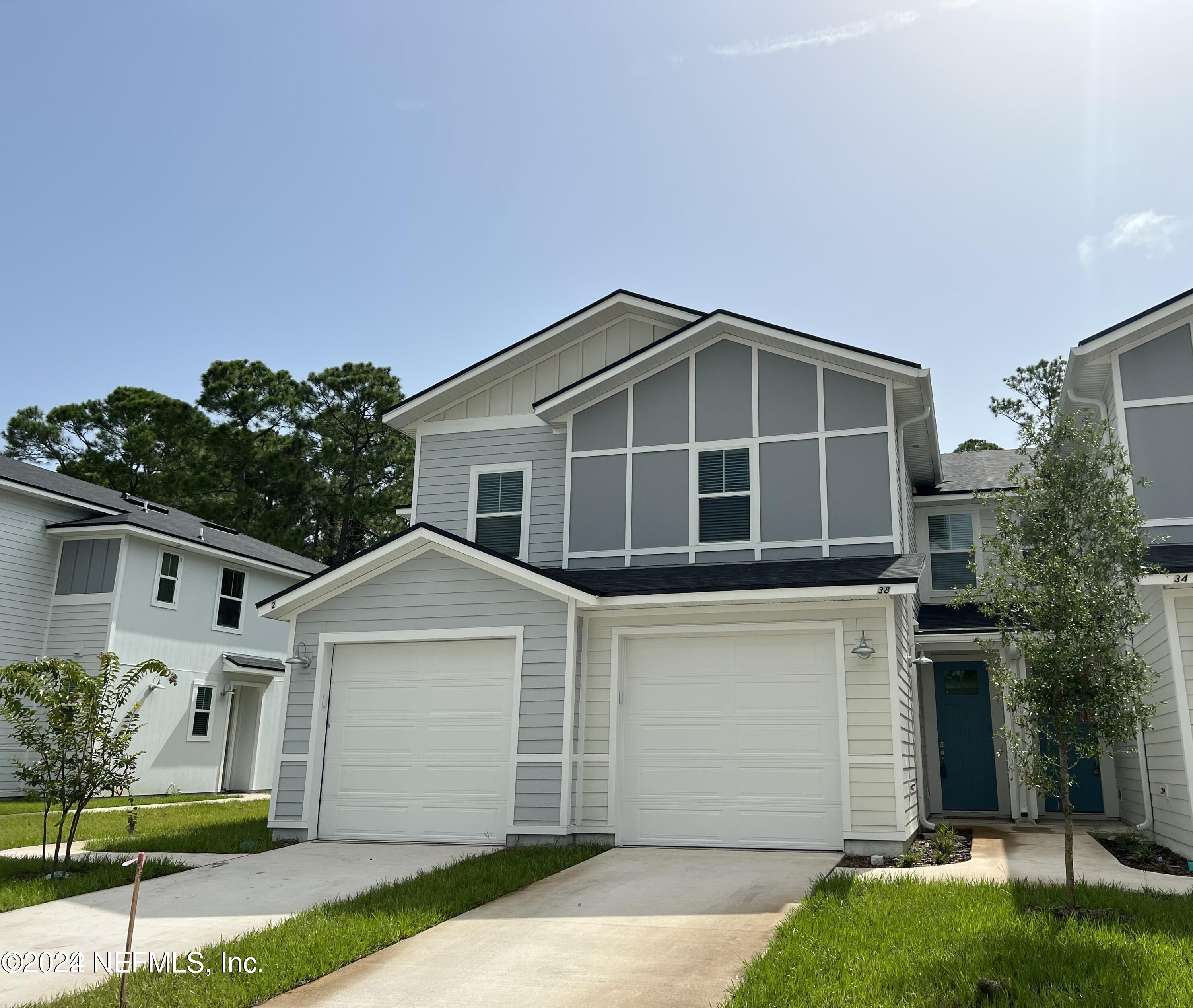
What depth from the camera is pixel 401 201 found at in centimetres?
1457

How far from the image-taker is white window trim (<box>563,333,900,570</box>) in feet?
40.2

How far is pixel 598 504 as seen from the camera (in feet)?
44.4

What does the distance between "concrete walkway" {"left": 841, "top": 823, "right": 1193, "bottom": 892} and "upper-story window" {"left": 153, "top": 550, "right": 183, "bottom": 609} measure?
16755 mm

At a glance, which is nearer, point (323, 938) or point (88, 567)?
point (323, 938)

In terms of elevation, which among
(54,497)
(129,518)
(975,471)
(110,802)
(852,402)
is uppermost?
(975,471)

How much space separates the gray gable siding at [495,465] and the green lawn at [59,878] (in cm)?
617

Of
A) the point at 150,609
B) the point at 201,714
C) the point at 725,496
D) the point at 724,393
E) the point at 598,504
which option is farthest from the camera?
the point at 201,714

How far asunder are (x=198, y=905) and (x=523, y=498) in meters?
7.73

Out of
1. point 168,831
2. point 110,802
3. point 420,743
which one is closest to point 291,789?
point 420,743

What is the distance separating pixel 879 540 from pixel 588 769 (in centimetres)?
469

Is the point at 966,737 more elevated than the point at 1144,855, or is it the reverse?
the point at 966,737

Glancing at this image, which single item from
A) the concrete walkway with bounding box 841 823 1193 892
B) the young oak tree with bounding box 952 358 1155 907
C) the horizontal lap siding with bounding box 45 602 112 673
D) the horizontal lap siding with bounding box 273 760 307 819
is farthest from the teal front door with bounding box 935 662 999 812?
the horizontal lap siding with bounding box 45 602 112 673

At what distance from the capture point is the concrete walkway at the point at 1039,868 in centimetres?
812

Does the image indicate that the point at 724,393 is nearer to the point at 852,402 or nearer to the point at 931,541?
the point at 852,402
